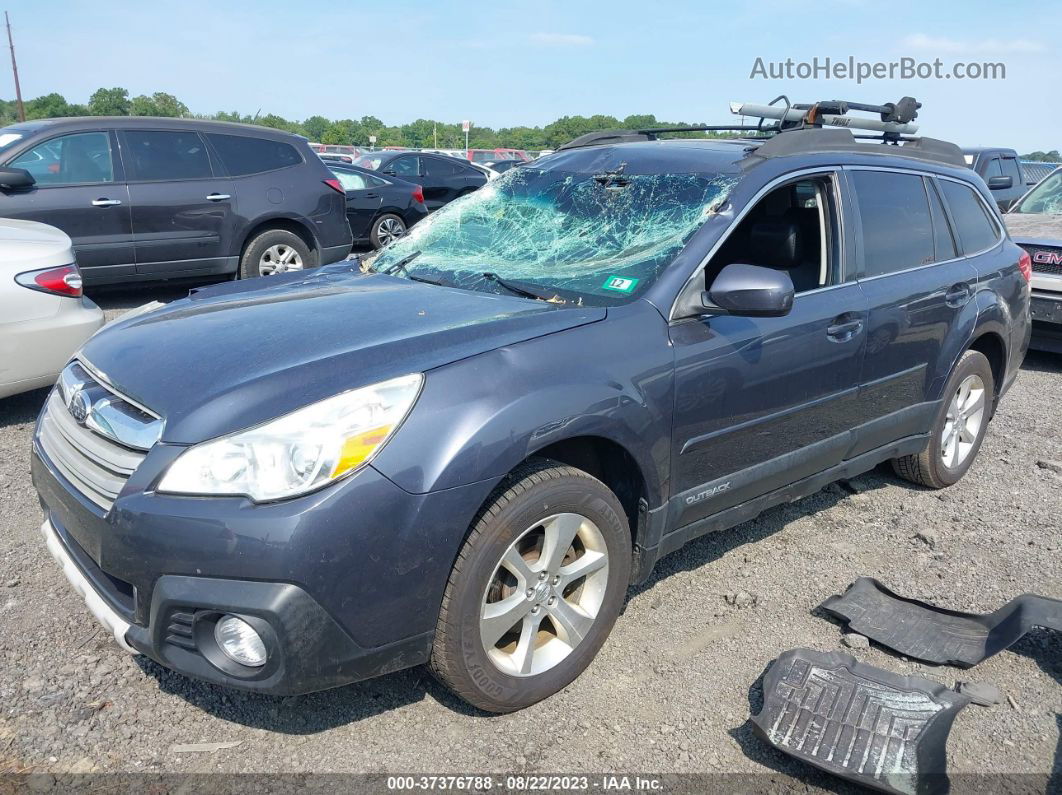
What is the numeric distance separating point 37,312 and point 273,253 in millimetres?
3966

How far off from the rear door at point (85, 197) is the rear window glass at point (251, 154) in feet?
3.24

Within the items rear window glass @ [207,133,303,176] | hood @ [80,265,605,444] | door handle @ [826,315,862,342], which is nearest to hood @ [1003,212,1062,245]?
door handle @ [826,315,862,342]

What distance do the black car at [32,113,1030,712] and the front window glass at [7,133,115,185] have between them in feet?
16.1

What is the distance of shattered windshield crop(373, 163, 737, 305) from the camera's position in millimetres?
3166

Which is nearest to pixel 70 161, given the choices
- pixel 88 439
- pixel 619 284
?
pixel 88 439

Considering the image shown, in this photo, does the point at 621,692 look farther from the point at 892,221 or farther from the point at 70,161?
the point at 70,161

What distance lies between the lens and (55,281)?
4.93m

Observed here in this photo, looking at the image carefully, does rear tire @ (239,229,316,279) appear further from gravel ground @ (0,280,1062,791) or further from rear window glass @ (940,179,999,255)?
rear window glass @ (940,179,999,255)

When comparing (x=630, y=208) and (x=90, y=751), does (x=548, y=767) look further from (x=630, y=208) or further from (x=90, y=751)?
(x=630, y=208)

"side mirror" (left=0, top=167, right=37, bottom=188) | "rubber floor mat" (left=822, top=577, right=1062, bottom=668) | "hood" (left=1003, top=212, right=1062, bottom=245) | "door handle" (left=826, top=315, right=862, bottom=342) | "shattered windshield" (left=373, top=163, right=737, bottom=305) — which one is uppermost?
"side mirror" (left=0, top=167, right=37, bottom=188)

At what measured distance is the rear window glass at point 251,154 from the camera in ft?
27.6

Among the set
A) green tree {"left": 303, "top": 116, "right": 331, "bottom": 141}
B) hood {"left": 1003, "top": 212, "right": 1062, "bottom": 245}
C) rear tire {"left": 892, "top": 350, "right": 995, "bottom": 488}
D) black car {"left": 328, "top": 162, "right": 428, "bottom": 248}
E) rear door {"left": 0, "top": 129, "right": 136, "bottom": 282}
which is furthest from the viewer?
green tree {"left": 303, "top": 116, "right": 331, "bottom": 141}

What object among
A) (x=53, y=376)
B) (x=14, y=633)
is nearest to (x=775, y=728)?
(x=14, y=633)

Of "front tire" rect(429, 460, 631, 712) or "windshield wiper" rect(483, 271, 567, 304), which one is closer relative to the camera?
"front tire" rect(429, 460, 631, 712)
